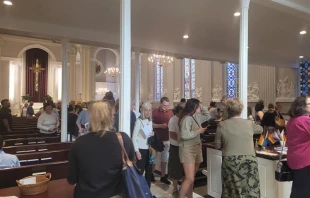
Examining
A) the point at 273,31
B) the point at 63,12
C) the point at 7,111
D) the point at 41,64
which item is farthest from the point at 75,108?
the point at 41,64

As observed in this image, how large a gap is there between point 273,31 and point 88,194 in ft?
20.0

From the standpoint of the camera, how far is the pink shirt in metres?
2.29

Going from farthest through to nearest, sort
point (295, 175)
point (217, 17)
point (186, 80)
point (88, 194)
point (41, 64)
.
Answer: point (41, 64) → point (186, 80) → point (217, 17) → point (295, 175) → point (88, 194)

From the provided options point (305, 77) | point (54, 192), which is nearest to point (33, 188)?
point (54, 192)

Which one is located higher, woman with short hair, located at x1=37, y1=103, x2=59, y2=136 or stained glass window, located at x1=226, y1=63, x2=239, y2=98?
→ stained glass window, located at x1=226, y1=63, x2=239, y2=98

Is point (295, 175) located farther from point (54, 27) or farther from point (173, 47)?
point (173, 47)

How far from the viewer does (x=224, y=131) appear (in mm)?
2535

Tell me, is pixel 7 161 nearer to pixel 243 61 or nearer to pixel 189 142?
pixel 189 142

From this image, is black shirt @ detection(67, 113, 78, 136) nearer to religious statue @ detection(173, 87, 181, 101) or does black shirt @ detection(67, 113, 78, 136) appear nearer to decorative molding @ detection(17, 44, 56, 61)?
religious statue @ detection(173, 87, 181, 101)

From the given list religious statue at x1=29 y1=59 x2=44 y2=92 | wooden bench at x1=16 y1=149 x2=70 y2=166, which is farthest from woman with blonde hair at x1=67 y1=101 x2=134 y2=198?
religious statue at x1=29 y1=59 x2=44 y2=92

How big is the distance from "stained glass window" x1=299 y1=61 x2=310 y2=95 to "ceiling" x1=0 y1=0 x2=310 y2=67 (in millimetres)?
3695

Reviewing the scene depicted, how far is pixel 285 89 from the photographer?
1092cm

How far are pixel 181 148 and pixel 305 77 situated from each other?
10009 millimetres

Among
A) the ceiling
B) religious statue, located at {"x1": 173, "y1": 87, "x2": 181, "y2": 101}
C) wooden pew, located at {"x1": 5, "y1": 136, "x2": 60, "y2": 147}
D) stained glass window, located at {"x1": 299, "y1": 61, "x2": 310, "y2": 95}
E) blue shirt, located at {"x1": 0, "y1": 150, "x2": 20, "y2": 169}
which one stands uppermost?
the ceiling
